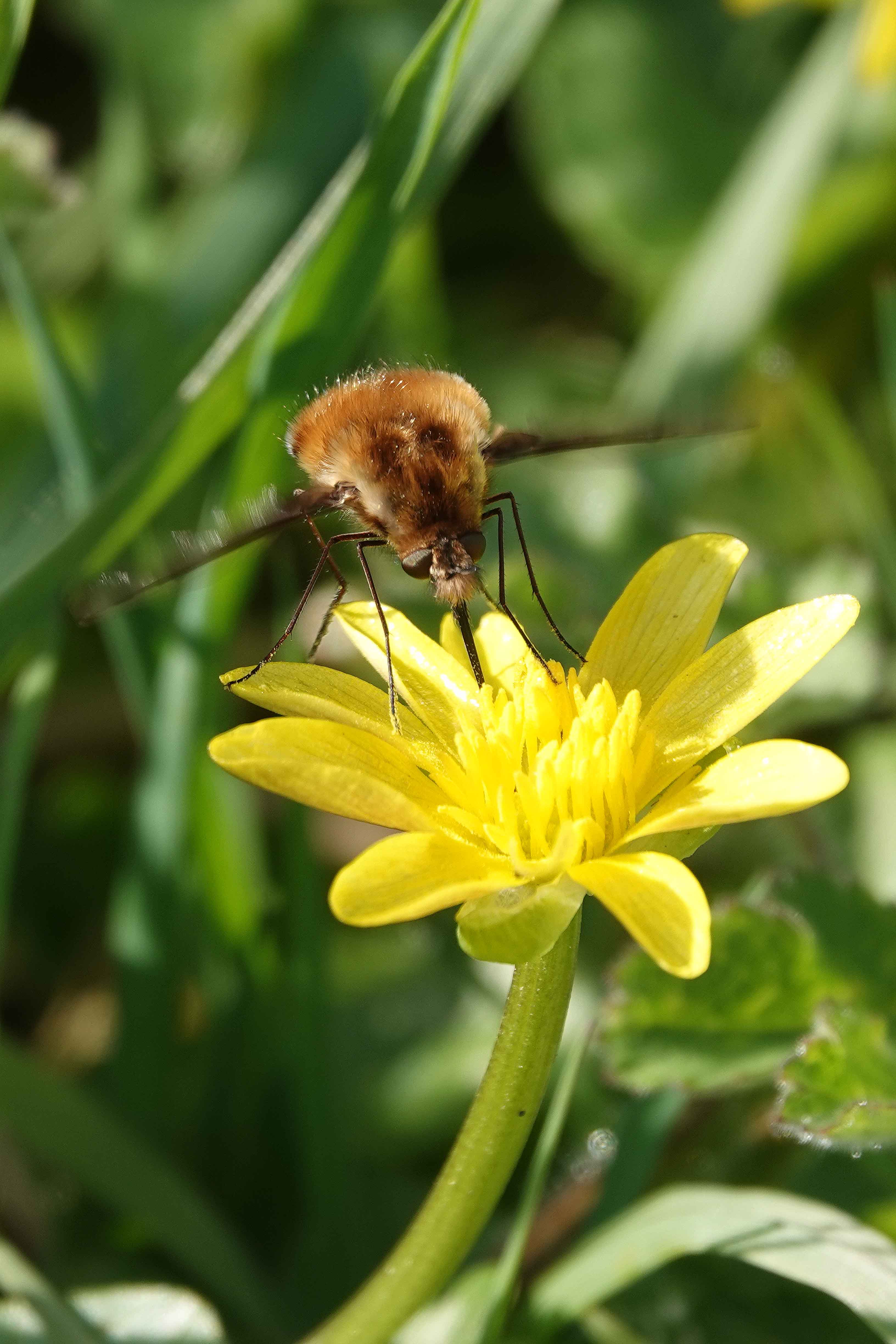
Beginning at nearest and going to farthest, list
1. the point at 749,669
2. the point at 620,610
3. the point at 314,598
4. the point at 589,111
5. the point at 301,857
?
the point at 749,669
the point at 620,610
the point at 301,857
the point at 314,598
the point at 589,111

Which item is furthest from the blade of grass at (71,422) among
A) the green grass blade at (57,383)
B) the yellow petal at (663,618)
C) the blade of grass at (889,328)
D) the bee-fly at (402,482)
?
the blade of grass at (889,328)

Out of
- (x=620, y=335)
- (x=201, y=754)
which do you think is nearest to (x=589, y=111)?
(x=620, y=335)

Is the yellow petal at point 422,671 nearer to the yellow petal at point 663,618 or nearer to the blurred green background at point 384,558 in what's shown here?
the yellow petal at point 663,618

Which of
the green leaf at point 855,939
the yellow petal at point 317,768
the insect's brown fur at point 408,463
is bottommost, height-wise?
the green leaf at point 855,939

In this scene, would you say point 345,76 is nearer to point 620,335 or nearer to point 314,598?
point 620,335

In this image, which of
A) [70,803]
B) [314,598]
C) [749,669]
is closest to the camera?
[749,669]

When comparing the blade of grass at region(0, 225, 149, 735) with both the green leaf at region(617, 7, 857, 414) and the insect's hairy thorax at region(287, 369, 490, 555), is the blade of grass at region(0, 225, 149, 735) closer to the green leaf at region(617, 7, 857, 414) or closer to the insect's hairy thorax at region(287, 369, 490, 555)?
the insect's hairy thorax at region(287, 369, 490, 555)
